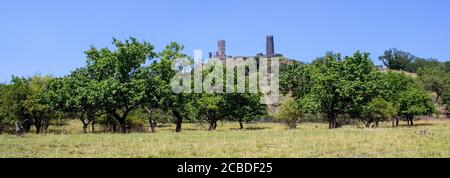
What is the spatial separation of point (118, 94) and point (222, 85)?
22.1 metres

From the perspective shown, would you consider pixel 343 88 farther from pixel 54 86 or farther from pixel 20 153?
pixel 20 153

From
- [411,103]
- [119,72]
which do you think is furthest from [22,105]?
[411,103]

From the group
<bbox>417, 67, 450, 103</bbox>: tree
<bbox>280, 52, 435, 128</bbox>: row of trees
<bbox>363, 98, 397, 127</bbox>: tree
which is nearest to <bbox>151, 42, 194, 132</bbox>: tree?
<bbox>280, 52, 435, 128</bbox>: row of trees

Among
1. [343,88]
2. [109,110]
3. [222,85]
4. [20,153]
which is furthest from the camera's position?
[222,85]

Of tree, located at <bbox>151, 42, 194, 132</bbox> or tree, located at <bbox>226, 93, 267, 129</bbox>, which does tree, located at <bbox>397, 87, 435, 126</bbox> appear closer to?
tree, located at <bbox>226, 93, 267, 129</bbox>

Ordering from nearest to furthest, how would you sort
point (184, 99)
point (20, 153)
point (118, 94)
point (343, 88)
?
point (20, 153), point (118, 94), point (184, 99), point (343, 88)

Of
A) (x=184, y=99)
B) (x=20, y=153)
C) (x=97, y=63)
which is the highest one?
(x=97, y=63)

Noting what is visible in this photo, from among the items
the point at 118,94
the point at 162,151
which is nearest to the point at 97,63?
the point at 118,94

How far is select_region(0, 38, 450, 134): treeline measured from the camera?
178ft

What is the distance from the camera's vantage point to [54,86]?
5684cm

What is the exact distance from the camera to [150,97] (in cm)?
5528
